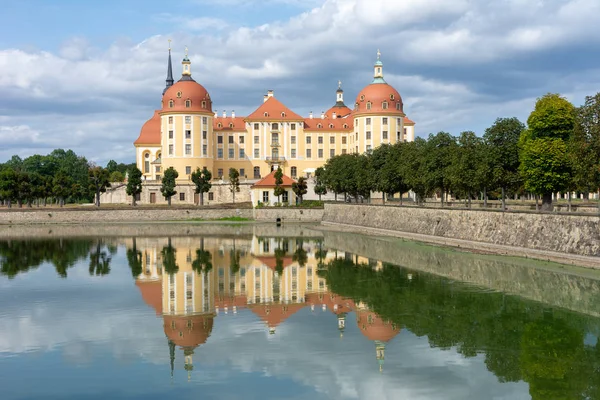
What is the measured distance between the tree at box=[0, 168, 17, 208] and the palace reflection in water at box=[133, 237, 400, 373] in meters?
32.6

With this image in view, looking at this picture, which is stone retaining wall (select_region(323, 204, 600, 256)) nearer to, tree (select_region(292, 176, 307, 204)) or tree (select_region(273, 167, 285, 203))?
tree (select_region(292, 176, 307, 204))

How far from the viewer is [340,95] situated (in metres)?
105

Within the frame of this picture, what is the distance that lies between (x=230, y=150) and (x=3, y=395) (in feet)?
239

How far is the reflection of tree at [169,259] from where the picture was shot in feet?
106

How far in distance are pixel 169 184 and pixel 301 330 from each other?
2151 inches

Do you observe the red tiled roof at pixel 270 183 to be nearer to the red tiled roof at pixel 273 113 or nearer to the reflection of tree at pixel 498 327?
the red tiled roof at pixel 273 113

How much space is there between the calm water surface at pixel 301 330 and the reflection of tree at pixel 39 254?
1.47 feet

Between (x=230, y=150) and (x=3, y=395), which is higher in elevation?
(x=230, y=150)

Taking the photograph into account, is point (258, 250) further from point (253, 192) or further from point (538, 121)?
point (253, 192)

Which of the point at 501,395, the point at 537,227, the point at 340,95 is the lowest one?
the point at 501,395

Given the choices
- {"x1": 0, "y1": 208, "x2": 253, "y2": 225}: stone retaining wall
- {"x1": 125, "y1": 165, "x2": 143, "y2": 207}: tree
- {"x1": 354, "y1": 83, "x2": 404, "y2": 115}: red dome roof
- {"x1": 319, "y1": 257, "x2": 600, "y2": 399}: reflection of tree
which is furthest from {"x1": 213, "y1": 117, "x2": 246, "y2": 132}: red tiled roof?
{"x1": 319, "y1": 257, "x2": 600, "y2": 399}: reflection of tree

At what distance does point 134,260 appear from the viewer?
36.5 m

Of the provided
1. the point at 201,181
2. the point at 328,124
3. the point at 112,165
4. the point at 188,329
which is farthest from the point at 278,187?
the point at 112,165

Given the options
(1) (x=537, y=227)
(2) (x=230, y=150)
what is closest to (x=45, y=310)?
(1) (x=537, y=227)
